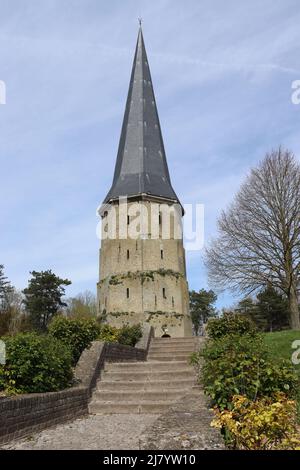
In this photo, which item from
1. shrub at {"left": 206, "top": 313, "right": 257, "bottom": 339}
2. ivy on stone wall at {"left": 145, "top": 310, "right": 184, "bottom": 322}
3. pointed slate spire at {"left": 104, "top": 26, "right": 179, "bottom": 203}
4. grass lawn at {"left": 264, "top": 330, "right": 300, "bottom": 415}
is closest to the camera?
grass lawn at {"left": 264, "top": 330, "right": 300, "bottom": 415}

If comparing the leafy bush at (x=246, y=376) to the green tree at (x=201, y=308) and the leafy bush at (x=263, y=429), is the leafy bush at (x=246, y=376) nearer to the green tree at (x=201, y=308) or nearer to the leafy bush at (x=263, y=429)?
the leafy bush at (x=263, y=429)

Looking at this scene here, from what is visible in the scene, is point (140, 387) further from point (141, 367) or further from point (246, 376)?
point (246, 376)

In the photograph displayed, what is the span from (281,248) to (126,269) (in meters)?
14.4

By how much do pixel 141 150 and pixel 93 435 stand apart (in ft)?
112

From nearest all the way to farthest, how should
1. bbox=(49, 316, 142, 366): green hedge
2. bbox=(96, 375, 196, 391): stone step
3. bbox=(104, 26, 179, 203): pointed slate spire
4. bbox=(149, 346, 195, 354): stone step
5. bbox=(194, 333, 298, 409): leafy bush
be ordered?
1. bbox=(194, 333, 298, 409): leafy bush
2. bbox=(96, 375, 196, 391): stone step
3. bbox=(49, 316, 142, 366): green hedge
4. bbox=(149, 346, 195, 354): stone step
5. bbox=(104, 26, 179, 203): pointed slate spire

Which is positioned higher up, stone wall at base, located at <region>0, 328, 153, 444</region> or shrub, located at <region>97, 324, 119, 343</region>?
shrub, located at <region>97, 324, 119, 343</region>

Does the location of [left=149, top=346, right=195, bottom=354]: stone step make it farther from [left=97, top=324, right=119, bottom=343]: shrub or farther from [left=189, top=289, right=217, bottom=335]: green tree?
[left=189, top=289, right=217, bottom=335]: green tree

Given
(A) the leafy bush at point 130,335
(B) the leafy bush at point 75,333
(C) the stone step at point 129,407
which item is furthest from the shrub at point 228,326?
(C) the stone step at point 129,407

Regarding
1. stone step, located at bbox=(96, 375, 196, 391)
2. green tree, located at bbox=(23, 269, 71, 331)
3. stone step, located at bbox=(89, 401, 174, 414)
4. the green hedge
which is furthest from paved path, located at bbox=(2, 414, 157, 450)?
green tree, located at bbox=(23, 269, 71, 331)

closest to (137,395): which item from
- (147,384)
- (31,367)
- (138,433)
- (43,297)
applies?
(147,384)

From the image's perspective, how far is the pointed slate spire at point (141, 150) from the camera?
36438 mm

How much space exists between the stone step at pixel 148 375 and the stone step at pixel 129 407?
4.59 ft

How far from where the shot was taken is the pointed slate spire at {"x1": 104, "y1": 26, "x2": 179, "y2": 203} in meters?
36.4

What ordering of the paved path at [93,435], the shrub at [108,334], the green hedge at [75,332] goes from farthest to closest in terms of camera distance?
the shrub at [108,334], the green hedge at [75,332], the paved path at [93,435]
